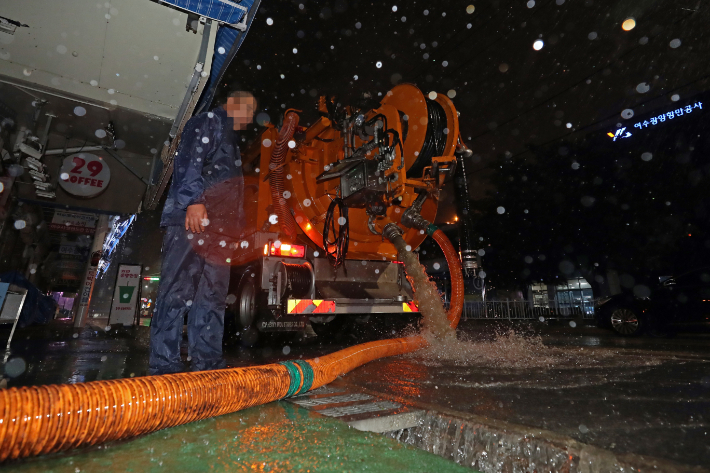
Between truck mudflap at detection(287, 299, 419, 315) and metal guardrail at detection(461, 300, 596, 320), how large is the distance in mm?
15037

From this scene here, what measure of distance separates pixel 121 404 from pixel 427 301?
12.0ft

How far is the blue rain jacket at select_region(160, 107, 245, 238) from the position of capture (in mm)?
2623

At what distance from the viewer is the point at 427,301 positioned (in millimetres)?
4535

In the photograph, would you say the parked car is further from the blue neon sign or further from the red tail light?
the blue neon sign

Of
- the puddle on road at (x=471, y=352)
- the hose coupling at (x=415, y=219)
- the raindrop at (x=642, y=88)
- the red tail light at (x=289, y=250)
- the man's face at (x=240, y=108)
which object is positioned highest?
the raindrop at (x=642, y=88)

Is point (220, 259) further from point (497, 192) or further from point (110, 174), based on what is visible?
point (497, 192)

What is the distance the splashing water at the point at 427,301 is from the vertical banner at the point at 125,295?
8.36 m

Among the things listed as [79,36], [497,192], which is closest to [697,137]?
[497,192]

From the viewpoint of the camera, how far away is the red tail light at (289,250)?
4.54 m

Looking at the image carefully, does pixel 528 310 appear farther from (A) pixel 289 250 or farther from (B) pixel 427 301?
(A) pixel 289 250

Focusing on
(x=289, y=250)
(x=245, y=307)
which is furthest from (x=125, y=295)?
(x=289, y=250)

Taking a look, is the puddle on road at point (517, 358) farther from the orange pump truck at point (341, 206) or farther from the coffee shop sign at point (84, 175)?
the coffee shop sign at point (84, 175)

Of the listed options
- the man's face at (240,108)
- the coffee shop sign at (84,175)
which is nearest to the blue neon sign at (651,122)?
the man's face at (240,108)

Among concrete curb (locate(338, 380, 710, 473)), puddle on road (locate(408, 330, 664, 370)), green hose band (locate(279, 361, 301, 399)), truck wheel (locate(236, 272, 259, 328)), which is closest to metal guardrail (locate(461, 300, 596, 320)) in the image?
puddle on road (locate(408, 330, 664, 370))
